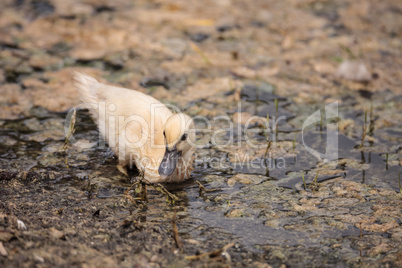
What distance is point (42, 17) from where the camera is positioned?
6961 mm

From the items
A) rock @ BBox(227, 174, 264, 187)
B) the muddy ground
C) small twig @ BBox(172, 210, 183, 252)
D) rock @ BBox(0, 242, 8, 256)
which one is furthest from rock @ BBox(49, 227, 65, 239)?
rock @ BBox(227, 174, 264, 187)

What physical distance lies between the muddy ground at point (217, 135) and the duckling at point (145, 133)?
17cm

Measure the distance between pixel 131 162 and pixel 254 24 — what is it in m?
3.81

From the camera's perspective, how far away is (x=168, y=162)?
3793 millimetres

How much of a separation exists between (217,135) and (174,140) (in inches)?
42.6

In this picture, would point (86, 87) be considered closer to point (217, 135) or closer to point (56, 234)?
point (217, 135)

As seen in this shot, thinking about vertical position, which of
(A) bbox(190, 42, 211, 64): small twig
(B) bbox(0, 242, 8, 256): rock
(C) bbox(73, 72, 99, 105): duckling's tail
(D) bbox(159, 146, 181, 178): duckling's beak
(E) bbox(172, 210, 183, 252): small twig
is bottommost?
(E) bbox(172, 210, 183, 252): small twig

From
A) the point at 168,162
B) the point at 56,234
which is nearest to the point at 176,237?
the point at 56,234

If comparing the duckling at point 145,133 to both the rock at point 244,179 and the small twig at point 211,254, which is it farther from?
the small twig at point 211,254

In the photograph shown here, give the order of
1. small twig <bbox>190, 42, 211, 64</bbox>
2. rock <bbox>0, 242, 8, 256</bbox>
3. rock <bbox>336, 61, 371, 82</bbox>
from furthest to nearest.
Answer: small twig <bbox>190, 42, 211, 64</bbox>
rock <bbox>336, 61, 371, 82</bbox>
rock <bbox>0, 242, 8, 256</bbox>

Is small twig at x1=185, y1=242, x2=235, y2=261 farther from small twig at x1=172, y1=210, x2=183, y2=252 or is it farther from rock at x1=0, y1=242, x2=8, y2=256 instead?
rock at x1=0, y1=242, x2=8, y2=256

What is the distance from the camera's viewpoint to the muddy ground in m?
2.96

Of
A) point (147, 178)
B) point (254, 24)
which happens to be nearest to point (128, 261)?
point (147, 178)

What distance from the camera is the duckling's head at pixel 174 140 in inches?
147
